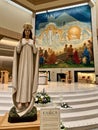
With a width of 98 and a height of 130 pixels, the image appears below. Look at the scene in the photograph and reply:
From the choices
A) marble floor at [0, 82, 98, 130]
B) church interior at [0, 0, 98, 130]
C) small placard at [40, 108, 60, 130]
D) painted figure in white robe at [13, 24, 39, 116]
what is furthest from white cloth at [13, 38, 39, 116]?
church interior at [0, 0, 98, 130]

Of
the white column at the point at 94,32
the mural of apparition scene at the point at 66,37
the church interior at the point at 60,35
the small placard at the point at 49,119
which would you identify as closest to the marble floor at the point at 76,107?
the small placard at the point at 49,119

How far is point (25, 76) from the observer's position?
2.40m

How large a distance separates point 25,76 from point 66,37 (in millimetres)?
10052

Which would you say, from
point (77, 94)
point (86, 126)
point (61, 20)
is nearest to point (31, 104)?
point (86, 126)

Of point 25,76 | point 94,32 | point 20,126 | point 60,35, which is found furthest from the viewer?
point 60,35

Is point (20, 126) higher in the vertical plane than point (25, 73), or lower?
lower

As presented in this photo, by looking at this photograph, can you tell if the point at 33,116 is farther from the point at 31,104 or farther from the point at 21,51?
the point at 21,51

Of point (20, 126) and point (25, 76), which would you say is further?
point (25, 76)

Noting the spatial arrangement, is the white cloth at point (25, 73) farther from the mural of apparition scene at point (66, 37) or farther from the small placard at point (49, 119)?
the mural of apparition scene at point (66, 37)

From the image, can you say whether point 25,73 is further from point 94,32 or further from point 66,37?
point 66,37

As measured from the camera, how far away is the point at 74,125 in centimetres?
357

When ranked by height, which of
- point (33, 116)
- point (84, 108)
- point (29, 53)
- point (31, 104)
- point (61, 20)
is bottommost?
point (84, 108)

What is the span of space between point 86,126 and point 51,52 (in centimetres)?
916

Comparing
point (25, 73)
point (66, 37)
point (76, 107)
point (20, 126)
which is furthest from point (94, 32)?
point (20, 126)
